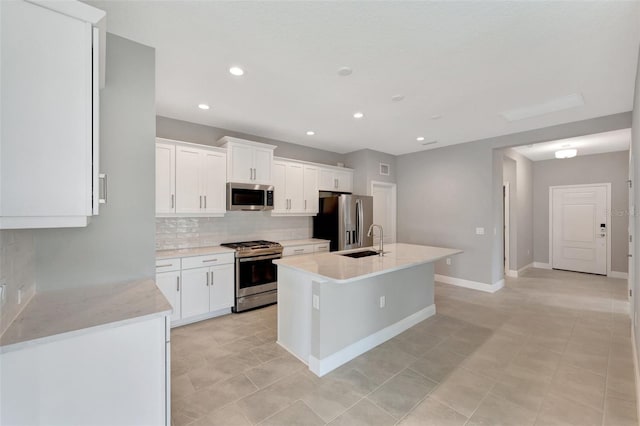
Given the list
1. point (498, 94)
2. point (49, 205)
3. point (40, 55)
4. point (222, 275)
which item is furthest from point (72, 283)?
point (498, 94)

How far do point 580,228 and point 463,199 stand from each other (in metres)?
3.57

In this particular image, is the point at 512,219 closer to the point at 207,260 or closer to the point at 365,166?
the point at 365,166

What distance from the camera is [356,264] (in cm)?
260

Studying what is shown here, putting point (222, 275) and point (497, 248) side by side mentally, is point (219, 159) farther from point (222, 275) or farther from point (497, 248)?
point (497, 248)

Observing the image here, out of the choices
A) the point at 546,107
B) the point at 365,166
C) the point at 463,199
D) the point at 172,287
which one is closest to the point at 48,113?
the point at 172,287

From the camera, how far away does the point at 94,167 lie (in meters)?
1.37

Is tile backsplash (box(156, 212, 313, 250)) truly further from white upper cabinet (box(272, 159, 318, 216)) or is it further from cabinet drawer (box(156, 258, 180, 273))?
cabinet drawer (box(156, 258, 180, 273))

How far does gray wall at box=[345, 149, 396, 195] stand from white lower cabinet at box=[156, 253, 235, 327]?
3.02 meters

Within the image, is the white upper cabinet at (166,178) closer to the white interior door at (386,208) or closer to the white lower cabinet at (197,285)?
the white lower cabinet at (197,285)

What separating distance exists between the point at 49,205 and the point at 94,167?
0.83 ft

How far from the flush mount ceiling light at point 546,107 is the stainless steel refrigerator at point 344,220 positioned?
2.49 m

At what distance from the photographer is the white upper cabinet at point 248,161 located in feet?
12.9

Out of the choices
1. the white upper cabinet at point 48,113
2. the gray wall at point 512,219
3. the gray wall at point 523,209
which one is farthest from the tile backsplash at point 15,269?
the gray wall at point 512,219

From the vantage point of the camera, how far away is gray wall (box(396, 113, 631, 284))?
4.76m
